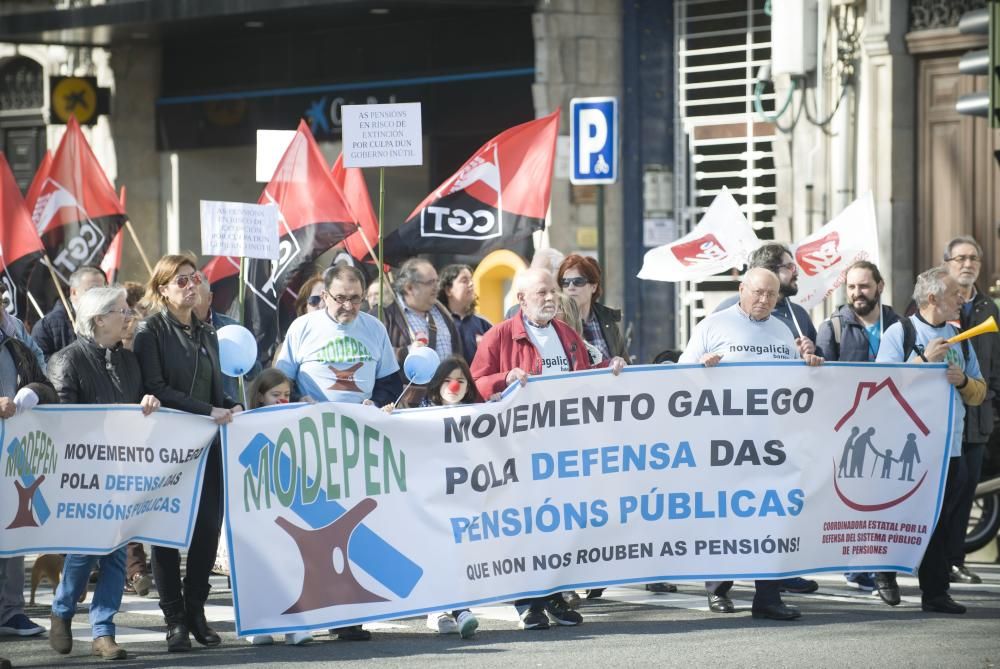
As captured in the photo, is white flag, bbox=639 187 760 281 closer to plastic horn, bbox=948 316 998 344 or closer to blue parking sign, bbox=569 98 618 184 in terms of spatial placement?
plastic horn, bbox=948 316 998 344

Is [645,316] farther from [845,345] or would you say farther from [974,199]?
[845,345]

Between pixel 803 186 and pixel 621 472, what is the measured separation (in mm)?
8440

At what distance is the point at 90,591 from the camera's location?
1117cm

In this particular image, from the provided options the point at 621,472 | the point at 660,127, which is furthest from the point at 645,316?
the point at 621,472

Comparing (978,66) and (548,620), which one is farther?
(978,66)

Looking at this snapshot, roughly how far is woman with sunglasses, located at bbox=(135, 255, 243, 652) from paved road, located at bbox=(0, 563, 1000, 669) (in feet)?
0.70

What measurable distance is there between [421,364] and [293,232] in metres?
3.26

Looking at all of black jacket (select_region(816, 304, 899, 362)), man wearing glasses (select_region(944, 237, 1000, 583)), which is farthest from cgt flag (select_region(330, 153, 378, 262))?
man wearing glasses (select_region(944, 237, 1000, 583))

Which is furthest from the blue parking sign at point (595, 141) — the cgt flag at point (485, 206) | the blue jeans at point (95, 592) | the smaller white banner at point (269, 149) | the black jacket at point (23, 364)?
the blue jeans at point (95, 592)

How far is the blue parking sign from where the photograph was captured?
14.8m

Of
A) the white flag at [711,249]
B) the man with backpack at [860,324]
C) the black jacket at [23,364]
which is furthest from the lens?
the white flag at [711,249]

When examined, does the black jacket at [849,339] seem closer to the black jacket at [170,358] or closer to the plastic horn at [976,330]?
the plastic horn at [976,330]

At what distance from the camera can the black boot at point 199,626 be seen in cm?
906

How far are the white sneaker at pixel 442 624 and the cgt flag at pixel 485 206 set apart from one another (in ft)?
11.3
